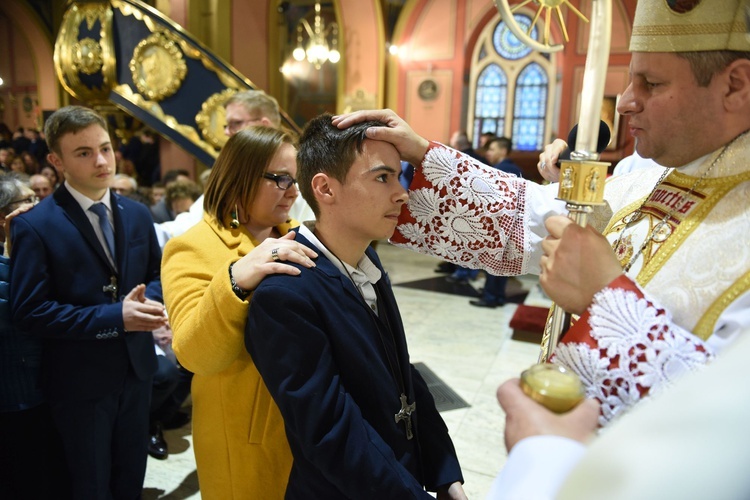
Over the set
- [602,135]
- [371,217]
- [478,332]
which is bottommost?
[478,332]

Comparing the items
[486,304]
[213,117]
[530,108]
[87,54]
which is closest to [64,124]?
[213,117]

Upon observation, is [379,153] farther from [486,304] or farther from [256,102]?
[486,304]

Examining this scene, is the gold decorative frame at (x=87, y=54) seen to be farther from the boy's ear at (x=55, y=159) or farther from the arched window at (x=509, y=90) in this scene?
the arched window at (x=509, y=90)

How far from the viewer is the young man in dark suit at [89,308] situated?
1.92m

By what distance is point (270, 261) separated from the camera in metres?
1.25

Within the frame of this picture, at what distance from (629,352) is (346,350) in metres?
0.60

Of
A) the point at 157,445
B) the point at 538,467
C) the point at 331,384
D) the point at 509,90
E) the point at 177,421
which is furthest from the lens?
the point at 509,90

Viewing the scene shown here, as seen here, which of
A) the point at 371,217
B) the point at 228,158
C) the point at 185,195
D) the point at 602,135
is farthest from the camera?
the point at 185,195

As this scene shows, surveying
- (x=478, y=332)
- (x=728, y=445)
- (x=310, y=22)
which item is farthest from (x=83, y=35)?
(x=310, y=22)

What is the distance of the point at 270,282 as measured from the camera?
3.89ft

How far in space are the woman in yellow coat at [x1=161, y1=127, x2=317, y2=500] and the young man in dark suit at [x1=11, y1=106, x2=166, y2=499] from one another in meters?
0.54

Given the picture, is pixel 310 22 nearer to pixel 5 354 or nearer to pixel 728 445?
pixel 5 354

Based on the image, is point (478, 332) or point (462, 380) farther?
point (478, 332)

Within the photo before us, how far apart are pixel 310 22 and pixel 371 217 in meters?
14.5
